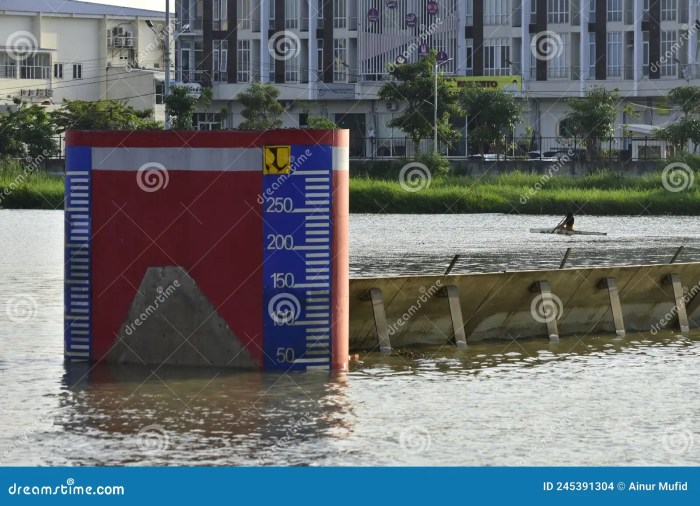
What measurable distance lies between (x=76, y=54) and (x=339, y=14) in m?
29.4

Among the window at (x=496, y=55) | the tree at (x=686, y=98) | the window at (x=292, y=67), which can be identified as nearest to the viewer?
the tree at (x=686, y=98)

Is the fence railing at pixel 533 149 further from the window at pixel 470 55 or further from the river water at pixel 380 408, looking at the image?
the river water at pixel 380 408

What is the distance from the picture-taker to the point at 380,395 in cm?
1766

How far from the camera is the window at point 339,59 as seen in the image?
368 feet

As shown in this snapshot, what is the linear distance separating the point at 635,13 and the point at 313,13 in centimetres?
2398

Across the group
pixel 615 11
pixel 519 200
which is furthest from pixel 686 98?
pixel 519 200

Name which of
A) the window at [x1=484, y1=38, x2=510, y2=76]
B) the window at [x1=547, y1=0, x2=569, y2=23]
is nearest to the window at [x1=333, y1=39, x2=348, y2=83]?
the window at [x1=484, y1=38, x2=510, y2=76]

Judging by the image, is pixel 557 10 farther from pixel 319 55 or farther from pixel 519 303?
pixel 519 303

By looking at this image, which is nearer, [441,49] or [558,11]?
[558,11]

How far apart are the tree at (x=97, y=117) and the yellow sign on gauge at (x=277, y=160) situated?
7638cm

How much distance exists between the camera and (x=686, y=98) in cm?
9631

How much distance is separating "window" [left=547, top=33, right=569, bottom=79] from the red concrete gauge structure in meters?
91.6

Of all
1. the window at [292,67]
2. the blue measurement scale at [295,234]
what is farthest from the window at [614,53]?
the blue measurement scale at [295,234]

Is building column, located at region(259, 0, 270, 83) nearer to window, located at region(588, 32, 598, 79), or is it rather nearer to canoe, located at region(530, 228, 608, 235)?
window, located at region(588, 32, 598, 79)
